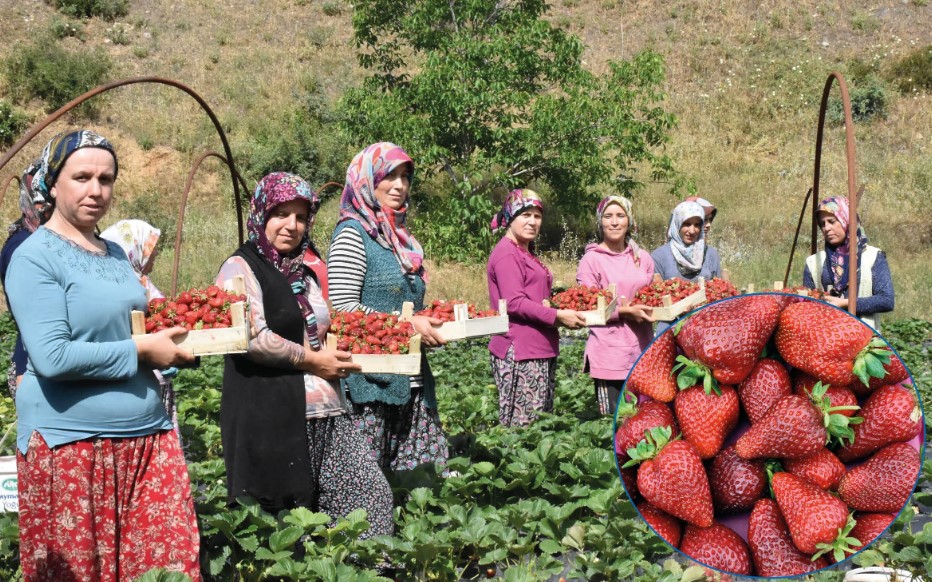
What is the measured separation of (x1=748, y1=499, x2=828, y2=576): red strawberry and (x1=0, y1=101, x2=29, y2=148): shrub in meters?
21.0

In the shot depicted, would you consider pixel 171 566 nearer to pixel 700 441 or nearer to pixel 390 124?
pixel 700 441

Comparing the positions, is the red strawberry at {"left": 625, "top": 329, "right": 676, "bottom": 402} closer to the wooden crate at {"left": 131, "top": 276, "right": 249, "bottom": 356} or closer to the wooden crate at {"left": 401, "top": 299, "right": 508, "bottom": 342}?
the wooden crate at {"left": 131, "top": 276, "right": 249, "bottom": 356}

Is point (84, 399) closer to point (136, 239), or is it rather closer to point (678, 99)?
point (136, 239)

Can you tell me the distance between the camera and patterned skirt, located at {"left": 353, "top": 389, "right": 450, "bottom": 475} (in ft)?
10.7

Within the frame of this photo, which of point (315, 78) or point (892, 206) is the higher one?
point (315, 78)

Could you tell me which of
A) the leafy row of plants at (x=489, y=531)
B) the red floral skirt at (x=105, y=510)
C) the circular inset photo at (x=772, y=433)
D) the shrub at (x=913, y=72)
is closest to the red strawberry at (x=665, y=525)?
the circular inset photo at (x=772, y=433)

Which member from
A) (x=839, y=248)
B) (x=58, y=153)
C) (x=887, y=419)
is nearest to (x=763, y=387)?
(x=887, y=419)

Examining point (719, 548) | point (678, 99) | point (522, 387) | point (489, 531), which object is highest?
point (678, 99)

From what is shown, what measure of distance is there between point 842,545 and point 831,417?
0.20 meters

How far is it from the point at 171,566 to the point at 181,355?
1.85 feet

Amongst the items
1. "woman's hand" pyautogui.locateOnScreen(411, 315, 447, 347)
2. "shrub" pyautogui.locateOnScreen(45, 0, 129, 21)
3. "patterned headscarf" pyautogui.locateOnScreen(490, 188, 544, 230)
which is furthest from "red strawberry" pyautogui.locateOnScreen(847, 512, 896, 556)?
"shrub" pyautogui.locateOnScreen(45, 0, 129, 21)

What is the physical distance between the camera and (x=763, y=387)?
1.35m

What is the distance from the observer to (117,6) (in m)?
27.5

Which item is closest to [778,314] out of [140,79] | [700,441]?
[700,441]
